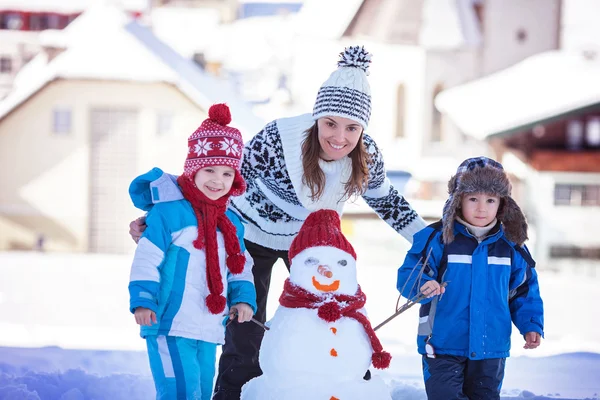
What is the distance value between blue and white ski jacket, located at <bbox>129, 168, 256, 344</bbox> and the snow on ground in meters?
1.09

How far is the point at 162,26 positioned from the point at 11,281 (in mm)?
31856

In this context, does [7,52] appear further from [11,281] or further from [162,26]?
[11,281]

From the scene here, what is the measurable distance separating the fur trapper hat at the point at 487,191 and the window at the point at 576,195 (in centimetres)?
1195

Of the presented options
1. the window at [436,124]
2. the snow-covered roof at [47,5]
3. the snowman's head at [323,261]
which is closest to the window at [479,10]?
the window at [436,124]

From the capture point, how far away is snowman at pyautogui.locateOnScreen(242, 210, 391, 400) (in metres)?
3.09

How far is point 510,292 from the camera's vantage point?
11.8 ft

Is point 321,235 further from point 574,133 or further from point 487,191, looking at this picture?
point 574,133

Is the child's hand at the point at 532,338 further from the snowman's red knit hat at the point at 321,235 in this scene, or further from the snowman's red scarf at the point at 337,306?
the snowman's red knit hat at the point at 321,235

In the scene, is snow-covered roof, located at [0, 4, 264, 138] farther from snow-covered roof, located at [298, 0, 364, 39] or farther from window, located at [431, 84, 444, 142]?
snow-covered roof, located at [298, 0, 364, 39]

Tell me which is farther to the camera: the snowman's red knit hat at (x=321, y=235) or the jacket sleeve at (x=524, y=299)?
the jacket sleeve at (x=524, y=299)

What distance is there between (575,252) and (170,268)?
13.0m

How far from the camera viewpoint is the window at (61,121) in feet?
56.7

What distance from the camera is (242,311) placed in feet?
11.0

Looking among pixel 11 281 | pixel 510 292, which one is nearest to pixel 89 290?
pixel 11 281
